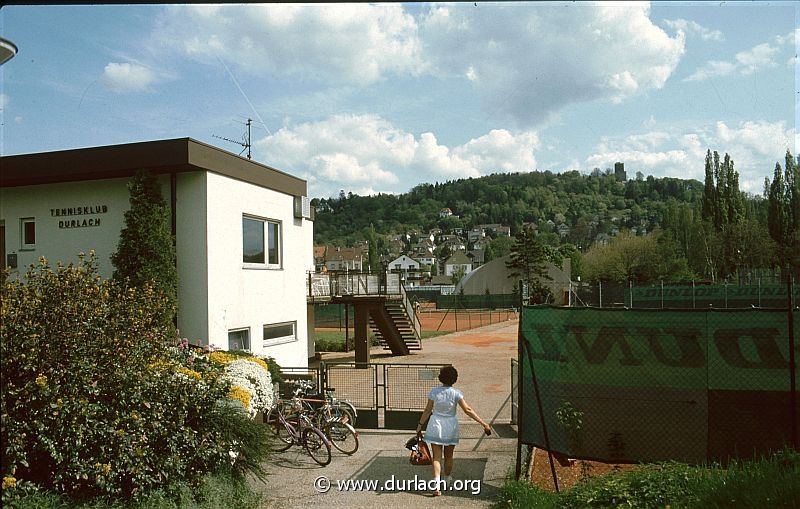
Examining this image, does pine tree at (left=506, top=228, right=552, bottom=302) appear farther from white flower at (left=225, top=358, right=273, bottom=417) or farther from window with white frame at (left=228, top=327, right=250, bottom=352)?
white flower at (left=225, top=358, right=273, bottom=417)

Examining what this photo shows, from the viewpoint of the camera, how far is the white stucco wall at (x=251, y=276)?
14906mm

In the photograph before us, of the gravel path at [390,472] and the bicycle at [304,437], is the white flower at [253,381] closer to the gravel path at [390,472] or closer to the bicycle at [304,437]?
the bicycle at [304,437]

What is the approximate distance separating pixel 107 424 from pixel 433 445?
12.0ft

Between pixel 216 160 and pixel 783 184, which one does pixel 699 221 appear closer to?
pixel 783 184

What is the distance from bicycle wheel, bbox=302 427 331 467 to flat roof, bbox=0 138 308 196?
673 centimetres

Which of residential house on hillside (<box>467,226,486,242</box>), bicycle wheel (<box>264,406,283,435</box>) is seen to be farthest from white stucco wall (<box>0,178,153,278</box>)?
residential house on hillside (<box>467,226,486,242</box>)

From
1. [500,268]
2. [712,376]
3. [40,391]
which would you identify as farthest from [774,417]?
[500,268]

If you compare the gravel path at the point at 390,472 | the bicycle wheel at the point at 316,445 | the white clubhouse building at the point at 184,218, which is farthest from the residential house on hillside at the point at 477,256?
the bicycle wheel at the point at 316,445

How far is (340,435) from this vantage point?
1085 cm

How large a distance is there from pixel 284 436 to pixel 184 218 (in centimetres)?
642

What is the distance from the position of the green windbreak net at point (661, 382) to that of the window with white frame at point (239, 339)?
9.18m

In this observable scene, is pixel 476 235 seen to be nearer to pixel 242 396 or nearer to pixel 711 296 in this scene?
pixel 711 296

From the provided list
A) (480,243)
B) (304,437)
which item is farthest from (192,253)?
(480,243)

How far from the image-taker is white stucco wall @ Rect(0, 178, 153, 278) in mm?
15008
